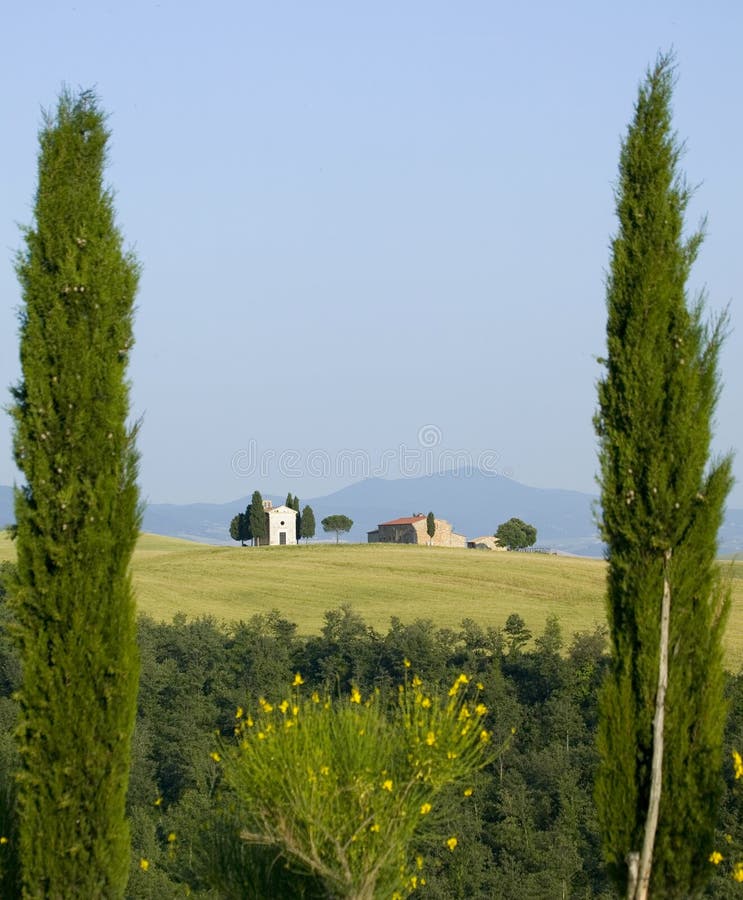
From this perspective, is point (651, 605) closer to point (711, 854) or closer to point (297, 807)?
point (711, 854)

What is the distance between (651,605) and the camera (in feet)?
30.7

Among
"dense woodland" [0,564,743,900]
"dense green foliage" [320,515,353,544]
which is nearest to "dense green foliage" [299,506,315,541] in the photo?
"dense green foliage" [320,515,353,544]

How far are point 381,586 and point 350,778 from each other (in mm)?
58700

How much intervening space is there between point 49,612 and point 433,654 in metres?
38.0

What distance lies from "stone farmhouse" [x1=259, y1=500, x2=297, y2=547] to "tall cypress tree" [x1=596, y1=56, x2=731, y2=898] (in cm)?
10100

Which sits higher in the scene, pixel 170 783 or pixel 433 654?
pixel 433 654

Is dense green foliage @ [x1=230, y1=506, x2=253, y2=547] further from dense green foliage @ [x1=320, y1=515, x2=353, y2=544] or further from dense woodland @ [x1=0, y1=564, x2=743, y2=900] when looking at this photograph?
dense woodland @ [x1=0, y1=564, x2=743, y2=900]

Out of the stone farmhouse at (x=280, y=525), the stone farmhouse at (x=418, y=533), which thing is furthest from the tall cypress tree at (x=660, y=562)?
the stone farmhouse at (x=280, y=525)

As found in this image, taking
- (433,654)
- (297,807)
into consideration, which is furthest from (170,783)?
(297,807)

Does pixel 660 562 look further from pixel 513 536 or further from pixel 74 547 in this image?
pixel 513 536

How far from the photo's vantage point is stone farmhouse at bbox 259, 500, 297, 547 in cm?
11056

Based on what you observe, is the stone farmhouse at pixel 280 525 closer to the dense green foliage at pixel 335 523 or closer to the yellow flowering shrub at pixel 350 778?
the dense green foliage at pixel 335 523

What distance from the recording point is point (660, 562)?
9.43 meters

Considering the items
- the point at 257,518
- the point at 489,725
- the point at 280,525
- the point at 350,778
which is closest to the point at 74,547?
the point at 350,778
